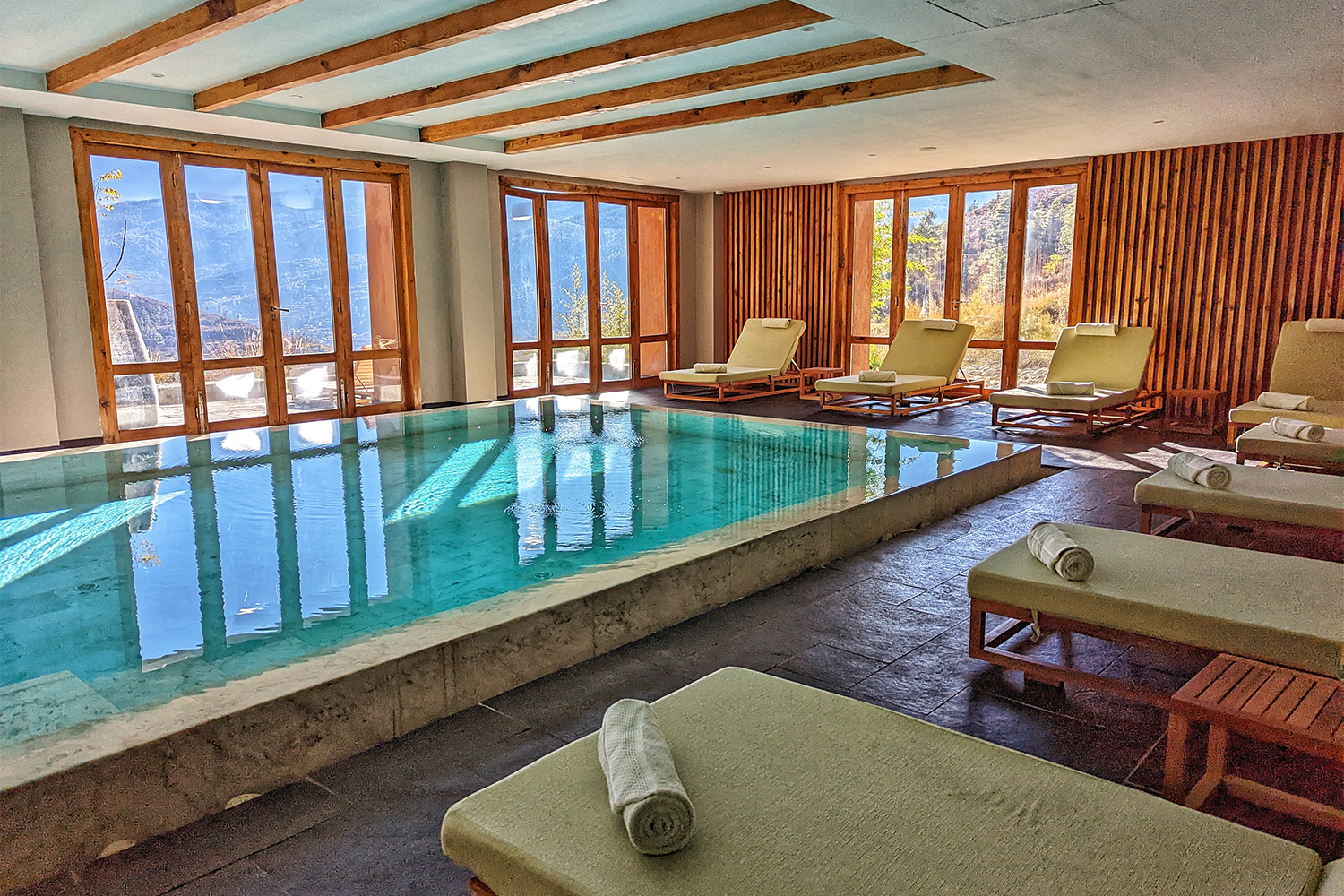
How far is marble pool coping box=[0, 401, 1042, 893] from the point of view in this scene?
1.97 meters

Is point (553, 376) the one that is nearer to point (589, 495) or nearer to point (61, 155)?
point (61, 155)

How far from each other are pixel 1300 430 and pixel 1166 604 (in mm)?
3623

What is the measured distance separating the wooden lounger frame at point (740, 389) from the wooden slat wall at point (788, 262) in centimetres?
90

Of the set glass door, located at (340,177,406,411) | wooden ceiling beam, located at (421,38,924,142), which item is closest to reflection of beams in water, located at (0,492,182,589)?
wooden ceiling beam, located at (421,38,924,142)

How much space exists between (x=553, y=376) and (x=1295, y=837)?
988 cm

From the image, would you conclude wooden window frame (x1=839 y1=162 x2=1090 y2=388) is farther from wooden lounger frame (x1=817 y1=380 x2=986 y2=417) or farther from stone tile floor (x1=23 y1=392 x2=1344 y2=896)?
stone tile floor (x1=23 y1=392 x2=1344 y2=896)

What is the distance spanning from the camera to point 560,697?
276cm

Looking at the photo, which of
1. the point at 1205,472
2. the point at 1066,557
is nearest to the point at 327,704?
the point at 1066,557

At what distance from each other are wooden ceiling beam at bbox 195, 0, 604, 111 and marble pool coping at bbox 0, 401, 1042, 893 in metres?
2.84

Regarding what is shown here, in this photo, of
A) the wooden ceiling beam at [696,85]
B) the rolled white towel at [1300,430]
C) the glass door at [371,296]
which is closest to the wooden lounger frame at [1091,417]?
the rolled white towel at [1300,430]

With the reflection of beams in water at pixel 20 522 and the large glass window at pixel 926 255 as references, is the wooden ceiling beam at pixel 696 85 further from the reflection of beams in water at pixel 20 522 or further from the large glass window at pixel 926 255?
the large glass window at pixel 926 255

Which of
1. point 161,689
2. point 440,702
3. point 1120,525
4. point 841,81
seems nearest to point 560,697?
point 440,702

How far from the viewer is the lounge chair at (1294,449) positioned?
497cm

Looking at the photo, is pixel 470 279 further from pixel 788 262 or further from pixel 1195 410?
pixel 1195 410
